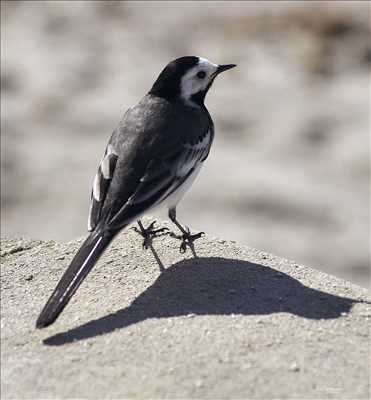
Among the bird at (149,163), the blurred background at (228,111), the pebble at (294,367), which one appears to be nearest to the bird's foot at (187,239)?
the bird at (149,163)

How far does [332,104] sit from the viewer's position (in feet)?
53.6

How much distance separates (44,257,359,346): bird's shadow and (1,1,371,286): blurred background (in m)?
6.04

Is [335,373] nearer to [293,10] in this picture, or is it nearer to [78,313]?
[78,313]

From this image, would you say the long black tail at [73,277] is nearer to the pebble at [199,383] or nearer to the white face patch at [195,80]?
the pebble at [199,383]

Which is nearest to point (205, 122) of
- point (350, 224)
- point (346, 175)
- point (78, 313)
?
point (78, 313)

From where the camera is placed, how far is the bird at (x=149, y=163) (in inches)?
239

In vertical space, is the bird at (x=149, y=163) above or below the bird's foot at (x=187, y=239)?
above

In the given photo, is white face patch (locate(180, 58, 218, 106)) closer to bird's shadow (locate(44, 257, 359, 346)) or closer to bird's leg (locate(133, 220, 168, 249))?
bird's leg (locate(133, 220, 168, 249))

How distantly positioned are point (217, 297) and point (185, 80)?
82.0 inches

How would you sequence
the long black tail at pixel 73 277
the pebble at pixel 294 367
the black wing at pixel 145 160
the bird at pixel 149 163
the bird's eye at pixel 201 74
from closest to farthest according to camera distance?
the pebble at pixel 294 367
the long black tail at pixel 73 277
the bird at pixel 149 163
the black wing at pixel 145 160
the bird's eye at pixel 201 74

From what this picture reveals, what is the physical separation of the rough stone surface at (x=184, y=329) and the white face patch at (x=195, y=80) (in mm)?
1222

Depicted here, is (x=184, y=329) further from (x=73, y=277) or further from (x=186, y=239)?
(x=186, y=239)

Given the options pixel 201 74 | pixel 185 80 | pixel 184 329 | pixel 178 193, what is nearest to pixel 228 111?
pixel 201 74

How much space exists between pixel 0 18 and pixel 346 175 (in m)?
8.68
